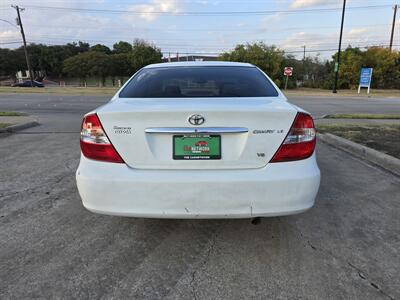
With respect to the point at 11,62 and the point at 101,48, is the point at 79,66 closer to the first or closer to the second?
the point at 11,62

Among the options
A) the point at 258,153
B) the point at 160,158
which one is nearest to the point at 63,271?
the point at 160,158

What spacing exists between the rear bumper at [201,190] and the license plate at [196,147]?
0.11 m

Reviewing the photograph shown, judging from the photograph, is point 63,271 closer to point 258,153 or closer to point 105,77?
point 258,153

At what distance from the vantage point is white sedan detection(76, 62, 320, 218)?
96.7 inches

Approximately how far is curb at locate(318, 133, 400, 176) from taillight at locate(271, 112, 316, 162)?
10.2 feet

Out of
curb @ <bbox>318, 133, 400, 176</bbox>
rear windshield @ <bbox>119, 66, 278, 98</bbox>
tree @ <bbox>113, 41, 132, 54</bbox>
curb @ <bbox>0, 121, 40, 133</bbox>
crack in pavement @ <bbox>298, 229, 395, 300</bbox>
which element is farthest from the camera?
tree @ <bbox>113, 41, 132, 54</bbox>

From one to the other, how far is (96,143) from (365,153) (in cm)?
506

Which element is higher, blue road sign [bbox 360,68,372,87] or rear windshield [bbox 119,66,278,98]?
rear windshield [bbox 119,66,278,98]

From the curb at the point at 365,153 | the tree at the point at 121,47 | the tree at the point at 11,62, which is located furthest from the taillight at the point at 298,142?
the tree at the point at 121,47

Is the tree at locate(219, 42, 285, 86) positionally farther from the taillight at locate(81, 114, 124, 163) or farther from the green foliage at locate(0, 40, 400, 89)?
the taillight at locate(81, 114, 124, 163)

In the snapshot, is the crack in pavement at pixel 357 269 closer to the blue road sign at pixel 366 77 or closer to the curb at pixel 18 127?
the curb at pixel 18 127

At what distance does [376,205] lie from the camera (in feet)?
12.5

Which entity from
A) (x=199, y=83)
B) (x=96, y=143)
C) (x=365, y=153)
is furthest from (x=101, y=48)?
(x=96, y=143)

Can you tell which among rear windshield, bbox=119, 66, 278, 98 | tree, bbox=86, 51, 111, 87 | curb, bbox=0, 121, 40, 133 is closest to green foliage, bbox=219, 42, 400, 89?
tree, bbox=86, 51, 111, 87
